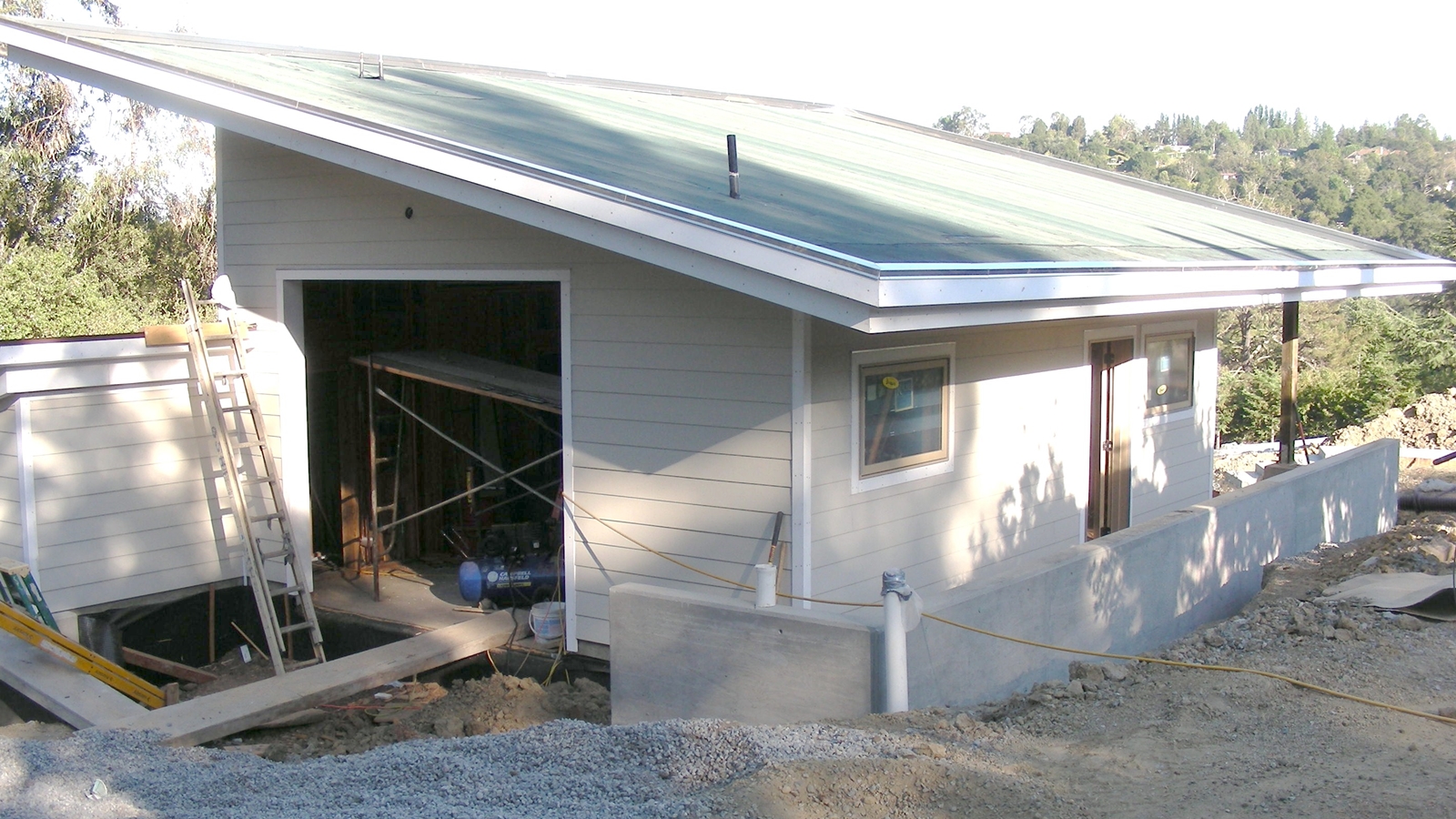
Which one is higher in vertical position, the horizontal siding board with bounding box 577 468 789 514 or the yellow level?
the horizontal siding board with bounding box 577 468 789 514

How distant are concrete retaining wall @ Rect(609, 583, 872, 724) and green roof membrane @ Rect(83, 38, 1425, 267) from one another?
180cm

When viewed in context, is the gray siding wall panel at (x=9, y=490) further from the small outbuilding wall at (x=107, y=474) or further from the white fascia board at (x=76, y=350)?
the white fascia board at (x=76, y=350)

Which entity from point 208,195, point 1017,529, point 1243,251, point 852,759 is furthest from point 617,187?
point 208,195

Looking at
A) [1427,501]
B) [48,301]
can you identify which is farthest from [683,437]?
[48,301]

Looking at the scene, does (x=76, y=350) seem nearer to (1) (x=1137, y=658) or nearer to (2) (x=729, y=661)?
(2) (x=729, y=661)

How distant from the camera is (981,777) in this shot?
437cm

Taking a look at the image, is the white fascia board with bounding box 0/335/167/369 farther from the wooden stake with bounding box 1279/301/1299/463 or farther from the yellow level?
the wooden stake with bounding box 1279/301/1299/463

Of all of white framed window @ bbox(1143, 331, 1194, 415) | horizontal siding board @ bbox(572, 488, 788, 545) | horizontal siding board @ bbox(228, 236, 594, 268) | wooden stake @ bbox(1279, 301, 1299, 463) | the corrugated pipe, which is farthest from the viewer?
the corrugated pipe

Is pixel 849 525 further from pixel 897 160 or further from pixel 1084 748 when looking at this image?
pixel 897 160

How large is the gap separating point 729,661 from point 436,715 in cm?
230

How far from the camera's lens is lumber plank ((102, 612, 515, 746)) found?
6.70 meters

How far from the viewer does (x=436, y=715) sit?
7.24 metres

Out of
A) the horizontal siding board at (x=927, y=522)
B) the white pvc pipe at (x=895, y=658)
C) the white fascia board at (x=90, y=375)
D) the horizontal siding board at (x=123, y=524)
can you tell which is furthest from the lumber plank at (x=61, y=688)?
the white pvc pipe at (x=895, y=658)

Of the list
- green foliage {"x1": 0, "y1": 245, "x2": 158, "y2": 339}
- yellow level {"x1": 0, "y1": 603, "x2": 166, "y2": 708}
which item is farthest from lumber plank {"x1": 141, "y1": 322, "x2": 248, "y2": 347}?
green foliage {"x1": 0, "y1": 245, "x2": 158, "y2": 339}
